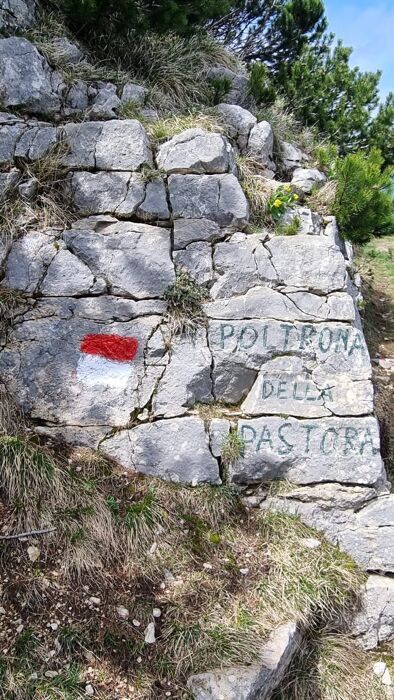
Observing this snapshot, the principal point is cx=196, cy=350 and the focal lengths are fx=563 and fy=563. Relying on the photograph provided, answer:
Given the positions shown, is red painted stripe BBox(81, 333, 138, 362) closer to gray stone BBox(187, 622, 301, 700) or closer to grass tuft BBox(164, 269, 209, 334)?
grass tuft BBox(164, 269, 209, 334)

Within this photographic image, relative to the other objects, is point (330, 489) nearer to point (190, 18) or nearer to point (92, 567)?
point (92, 567)

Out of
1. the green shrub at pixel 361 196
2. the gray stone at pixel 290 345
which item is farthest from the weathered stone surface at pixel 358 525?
the green shrub at pixel 361 196

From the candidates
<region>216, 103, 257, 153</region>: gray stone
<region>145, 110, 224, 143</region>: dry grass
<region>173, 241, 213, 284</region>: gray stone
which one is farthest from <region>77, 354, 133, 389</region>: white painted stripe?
<region>216, 103, 257, 153</region>: gray stone

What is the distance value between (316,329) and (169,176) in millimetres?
2017

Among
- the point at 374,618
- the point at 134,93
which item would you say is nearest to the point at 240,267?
the point at 134,93

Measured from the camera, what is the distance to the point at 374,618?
4254mm

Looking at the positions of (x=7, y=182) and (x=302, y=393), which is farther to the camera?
(x=7, y=182)

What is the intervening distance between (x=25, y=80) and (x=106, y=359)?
3.21 m

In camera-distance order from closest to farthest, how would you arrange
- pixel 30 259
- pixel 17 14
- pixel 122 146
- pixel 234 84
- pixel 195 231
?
1. pixel 30 259
2. pixel 195 231
3. pixel 122 146
4. pixel 17 14
5. pixel 234 84

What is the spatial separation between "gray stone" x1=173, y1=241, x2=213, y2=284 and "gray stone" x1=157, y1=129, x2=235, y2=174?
2.60ft

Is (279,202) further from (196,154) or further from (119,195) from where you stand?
(119,195)

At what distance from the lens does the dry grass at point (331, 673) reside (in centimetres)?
392

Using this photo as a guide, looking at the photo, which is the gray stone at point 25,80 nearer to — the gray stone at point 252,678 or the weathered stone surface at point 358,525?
the weathered stone surface at point 358,525

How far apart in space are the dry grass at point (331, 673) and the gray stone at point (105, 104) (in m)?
5.36
